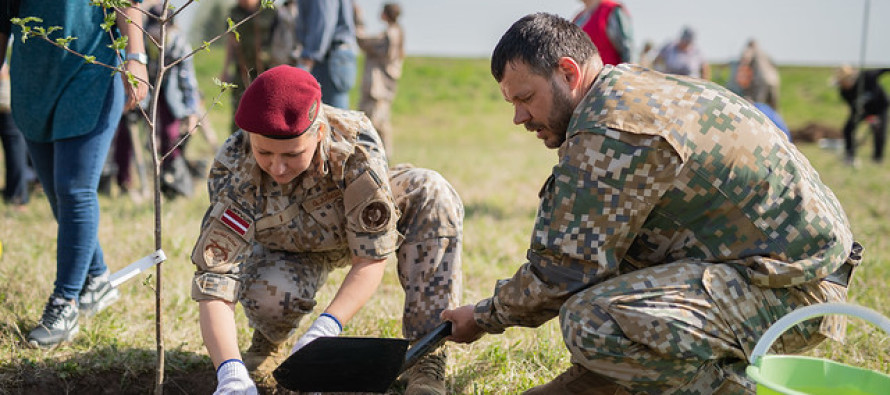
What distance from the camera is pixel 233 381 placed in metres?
2.30

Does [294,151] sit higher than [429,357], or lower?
higher

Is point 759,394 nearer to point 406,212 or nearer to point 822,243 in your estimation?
point 822,243

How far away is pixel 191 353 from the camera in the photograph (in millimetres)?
3230

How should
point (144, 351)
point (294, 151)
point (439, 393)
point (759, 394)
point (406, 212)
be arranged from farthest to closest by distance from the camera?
point (144, 351)
point (406, 212)
point (439, 393)
point (294, 151)
point (759, 394)

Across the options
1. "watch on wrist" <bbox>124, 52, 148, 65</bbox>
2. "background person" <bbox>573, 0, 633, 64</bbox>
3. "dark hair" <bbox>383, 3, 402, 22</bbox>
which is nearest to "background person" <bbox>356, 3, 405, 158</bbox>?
"dark hair" <bbox>383, 3, 402, 22</bbox>

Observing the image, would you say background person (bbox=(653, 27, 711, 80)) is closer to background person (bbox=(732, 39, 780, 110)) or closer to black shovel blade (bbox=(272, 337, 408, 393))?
background person (bbox=(732, 39, 780, 110))

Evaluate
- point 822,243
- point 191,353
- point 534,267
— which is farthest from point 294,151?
point 822,243

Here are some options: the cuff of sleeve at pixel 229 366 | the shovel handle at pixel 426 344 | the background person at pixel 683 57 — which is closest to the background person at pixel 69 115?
the cuff of sleeve at pixel 229 366

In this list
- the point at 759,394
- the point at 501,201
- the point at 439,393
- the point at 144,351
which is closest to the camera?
the point at 759,394

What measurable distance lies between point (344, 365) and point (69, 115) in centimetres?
160

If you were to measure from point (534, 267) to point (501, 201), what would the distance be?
481 cm

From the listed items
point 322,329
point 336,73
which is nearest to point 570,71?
point 322,329

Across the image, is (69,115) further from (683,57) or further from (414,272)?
(683,57)

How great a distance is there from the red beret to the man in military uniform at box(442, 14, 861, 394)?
2.03 ft
